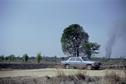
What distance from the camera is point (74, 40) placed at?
55.9 m

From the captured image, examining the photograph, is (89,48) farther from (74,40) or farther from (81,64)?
(81,64)

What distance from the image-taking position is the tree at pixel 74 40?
55.7 metres

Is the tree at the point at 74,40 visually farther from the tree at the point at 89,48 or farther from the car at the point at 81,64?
the car at the point at 81,64

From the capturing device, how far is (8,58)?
77.8 m

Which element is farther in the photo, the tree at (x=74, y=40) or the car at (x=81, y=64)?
A: the tree at (x=74, y=40)

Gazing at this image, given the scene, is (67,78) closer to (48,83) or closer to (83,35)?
(48,83)

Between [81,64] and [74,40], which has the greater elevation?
[74,40]

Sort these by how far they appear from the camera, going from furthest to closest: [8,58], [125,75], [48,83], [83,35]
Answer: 1. [8,58]
2. [83,35]
3. [125,75]
4. [48,83]

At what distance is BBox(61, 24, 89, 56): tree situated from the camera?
183 feet

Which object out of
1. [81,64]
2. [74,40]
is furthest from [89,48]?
[81,64]

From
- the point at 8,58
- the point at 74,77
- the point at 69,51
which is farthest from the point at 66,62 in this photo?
the point at 8,58

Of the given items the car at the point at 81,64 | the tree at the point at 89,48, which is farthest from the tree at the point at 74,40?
the car at the point at 81,64

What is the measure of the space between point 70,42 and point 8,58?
27290 millimetres

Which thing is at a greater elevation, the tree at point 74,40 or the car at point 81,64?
the tree at point 74,40
